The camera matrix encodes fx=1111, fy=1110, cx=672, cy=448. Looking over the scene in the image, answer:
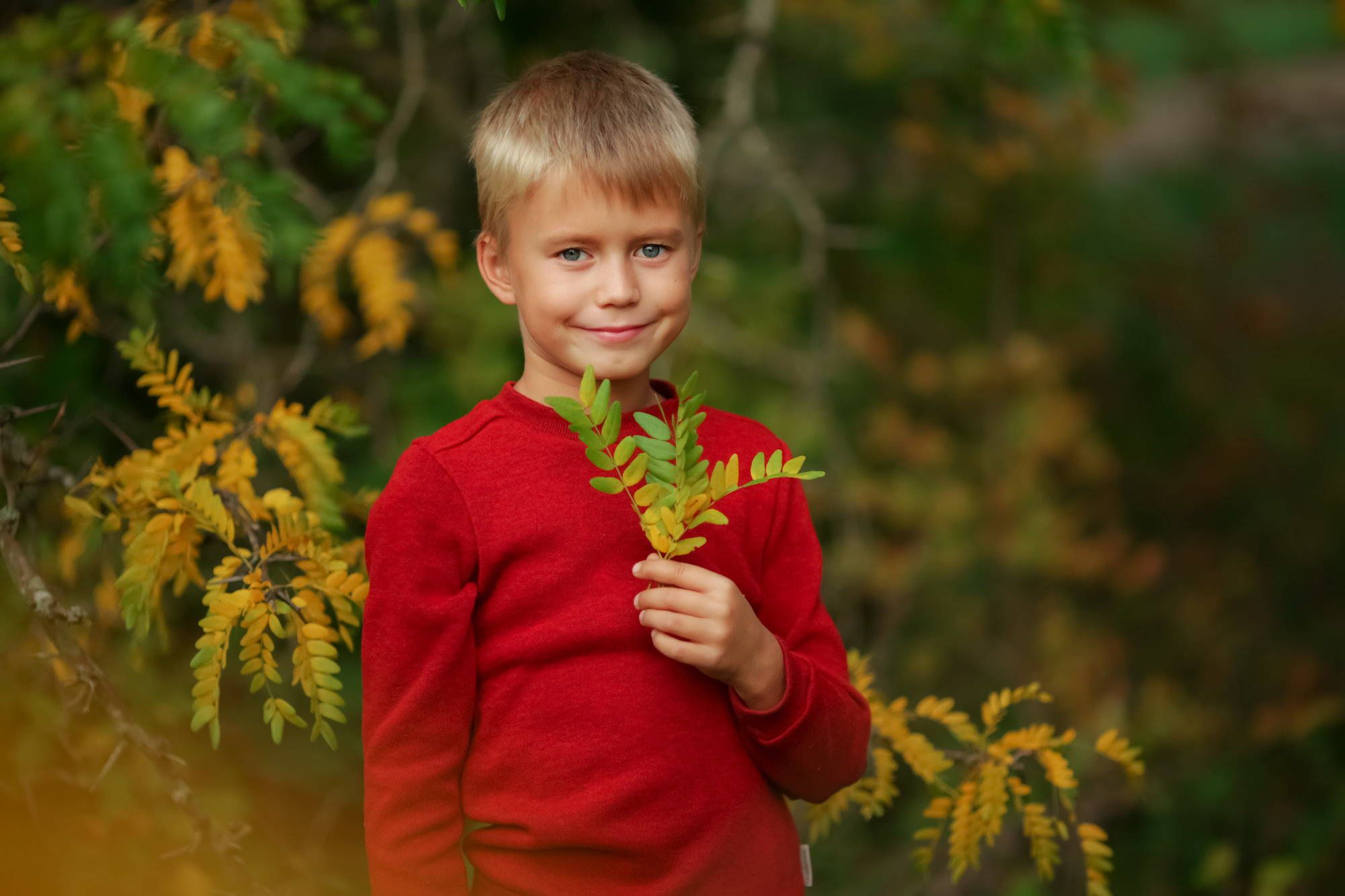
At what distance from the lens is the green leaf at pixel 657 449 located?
117 cm

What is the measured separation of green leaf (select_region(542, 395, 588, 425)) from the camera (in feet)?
3.72

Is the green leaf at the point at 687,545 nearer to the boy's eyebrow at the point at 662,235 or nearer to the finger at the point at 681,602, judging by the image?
the finger at the point at 681,602

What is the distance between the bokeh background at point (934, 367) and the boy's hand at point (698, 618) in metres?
0.73

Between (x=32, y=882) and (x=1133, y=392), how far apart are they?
4.45 metres

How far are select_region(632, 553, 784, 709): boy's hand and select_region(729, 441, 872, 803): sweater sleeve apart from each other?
0.28 feet

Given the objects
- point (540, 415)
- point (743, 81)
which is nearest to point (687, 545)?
point (540, 415)

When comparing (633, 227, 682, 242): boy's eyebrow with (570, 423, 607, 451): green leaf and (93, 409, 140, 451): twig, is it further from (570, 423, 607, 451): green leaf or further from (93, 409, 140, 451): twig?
(93, 409, 140, 451): twig

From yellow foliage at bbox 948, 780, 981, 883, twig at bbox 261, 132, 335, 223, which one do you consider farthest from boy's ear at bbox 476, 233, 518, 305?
yellow foliage at bbox 948, 780, 981, 883

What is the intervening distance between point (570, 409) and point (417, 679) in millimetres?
343


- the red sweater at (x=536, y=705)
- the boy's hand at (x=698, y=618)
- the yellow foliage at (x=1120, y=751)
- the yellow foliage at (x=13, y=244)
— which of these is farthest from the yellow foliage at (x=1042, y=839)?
the yellow foliage at (x=13, y=244)

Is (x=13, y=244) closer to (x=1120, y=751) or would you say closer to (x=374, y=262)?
(x=374, y=262)

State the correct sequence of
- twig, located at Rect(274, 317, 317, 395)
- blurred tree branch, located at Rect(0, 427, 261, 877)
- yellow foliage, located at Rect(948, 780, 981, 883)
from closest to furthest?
blurred tree branch, located at Rect(0, 427, 261, 877) → yellow foliage, located at Rect(948, 780, 981, 883) → twig, located at Rect(274, 317, 317, 395)

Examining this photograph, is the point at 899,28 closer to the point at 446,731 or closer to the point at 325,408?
the point at 325,408

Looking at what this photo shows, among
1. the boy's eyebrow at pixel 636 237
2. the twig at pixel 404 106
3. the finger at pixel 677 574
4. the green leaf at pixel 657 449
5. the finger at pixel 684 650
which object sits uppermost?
the twig at pixel 404 106
